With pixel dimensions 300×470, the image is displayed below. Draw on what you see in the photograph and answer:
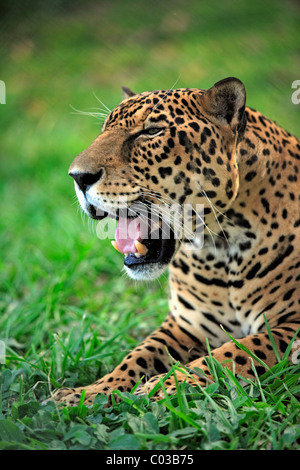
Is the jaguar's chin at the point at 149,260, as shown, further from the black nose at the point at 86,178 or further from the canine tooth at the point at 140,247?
the black nose at the point at 86,178

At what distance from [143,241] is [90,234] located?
311cm

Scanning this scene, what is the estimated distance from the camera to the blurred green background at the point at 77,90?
6.09 m

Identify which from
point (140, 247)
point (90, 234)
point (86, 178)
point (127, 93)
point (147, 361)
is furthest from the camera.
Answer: point (90, 234)

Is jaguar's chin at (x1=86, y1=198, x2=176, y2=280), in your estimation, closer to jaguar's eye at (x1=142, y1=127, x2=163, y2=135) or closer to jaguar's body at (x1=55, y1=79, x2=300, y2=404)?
jaguar's body at (x1=55, y1=79, x2=300, y2=404)

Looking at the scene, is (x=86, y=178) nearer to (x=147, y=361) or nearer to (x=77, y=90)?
(x=147, y=361)

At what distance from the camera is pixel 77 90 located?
10281mm

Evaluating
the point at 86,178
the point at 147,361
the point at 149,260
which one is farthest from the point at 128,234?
the point at 147,361

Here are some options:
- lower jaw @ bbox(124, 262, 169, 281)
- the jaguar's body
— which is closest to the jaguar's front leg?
the jaguar's body

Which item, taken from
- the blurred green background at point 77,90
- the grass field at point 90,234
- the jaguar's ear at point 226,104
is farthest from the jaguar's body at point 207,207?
the blurred green background at point 77,90

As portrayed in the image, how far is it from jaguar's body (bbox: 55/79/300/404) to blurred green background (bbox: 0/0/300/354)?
0.51 m

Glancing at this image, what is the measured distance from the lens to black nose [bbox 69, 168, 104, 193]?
3.66m

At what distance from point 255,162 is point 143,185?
71 cm

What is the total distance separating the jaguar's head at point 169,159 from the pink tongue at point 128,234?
0.06 meters
